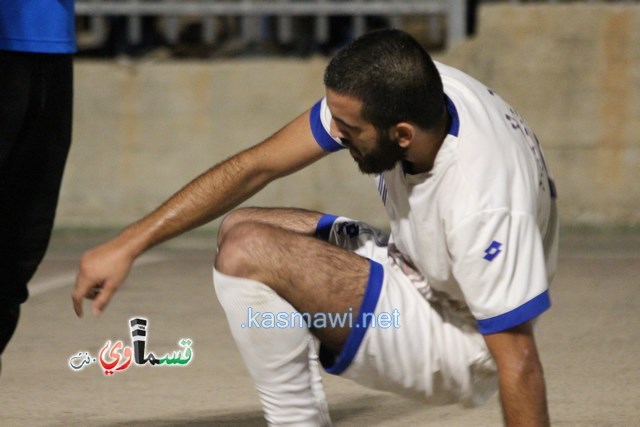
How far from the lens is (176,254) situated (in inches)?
270

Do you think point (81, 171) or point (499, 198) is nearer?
point (499, 198)

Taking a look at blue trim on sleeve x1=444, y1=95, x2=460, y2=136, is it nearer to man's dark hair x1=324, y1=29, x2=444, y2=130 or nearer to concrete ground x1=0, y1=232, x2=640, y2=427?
man's dark hair x1=324, y1=29, x2=444, y2=130

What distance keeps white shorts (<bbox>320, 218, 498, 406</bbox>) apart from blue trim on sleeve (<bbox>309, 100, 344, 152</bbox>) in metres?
0.33

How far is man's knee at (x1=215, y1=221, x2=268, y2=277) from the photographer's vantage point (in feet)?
10.1

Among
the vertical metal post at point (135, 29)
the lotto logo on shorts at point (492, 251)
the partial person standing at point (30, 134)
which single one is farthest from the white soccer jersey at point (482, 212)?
the vertical metal post at point (135, 29)

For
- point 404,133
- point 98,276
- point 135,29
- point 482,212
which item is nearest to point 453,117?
point 404,133

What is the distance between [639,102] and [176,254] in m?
2.88

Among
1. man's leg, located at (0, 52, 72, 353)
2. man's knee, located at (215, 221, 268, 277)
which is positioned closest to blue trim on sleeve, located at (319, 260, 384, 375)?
man's knee, located at (215, 221, 268, 277)

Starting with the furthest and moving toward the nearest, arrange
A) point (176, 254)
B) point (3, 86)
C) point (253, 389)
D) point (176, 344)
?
1. point (176, 254)
2. point (176, 344)
3. point (253, 389)
4. point (3, 86)

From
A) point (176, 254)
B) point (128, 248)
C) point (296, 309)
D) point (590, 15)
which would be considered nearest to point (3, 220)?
point (128, 248)

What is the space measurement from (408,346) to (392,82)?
73 cm

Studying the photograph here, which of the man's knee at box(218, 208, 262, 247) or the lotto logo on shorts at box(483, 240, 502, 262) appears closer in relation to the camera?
the lotto logo on shorts at box(483, 240, 502, 262)

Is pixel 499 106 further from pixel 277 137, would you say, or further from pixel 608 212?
pixel 608 212

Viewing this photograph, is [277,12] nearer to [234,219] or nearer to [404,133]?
[234,219]
